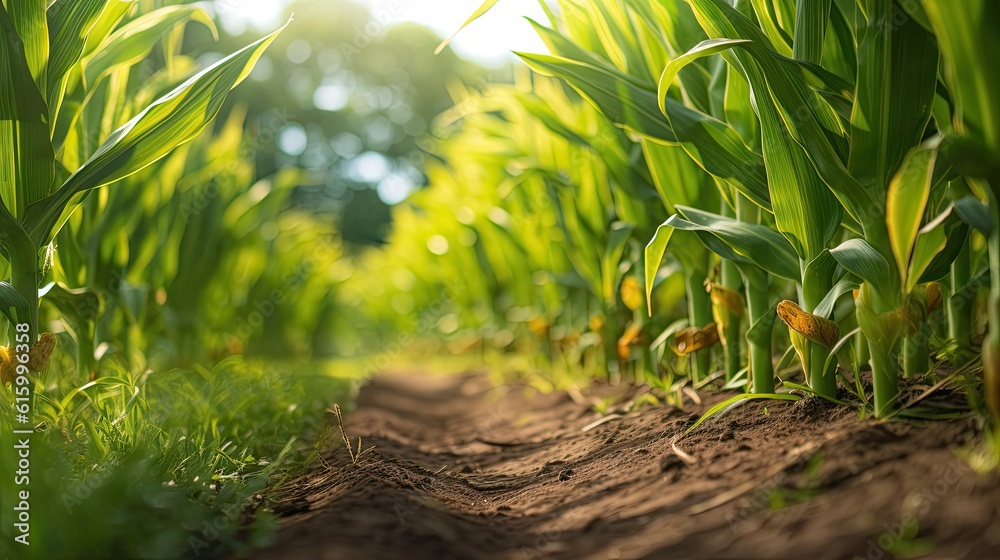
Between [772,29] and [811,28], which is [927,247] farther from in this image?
[772,29]

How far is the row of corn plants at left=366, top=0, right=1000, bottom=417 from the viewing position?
0.88 meters

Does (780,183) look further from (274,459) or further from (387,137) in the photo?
(387,137)

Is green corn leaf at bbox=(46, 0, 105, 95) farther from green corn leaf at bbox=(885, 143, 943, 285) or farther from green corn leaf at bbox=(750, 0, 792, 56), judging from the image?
green corn leaf at bbox=(885, 143, 943, 285)

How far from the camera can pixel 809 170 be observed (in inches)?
45.9

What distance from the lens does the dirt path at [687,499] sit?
72cm

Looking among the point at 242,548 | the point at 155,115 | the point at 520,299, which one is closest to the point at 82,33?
the point at 155,115

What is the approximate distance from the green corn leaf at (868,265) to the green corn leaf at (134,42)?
148 centimetres

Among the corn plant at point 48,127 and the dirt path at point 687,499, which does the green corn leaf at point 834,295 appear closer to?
Answer: the dirt path at point 687,499

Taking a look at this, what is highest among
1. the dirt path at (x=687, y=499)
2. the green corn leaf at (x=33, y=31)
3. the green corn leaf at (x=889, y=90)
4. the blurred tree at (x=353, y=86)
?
the blurred tree at (x=353, y=86)

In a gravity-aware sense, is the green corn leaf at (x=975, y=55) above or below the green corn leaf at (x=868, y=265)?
above

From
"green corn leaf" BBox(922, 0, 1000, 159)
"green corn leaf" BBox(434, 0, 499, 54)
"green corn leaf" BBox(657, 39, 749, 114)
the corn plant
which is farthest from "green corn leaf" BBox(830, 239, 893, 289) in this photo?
the corn plant

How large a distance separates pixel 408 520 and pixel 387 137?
69.9ft

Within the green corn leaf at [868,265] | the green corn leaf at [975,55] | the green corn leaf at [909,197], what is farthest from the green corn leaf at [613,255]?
the green corn leaf at [975,55]

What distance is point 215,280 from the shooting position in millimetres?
3139
